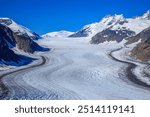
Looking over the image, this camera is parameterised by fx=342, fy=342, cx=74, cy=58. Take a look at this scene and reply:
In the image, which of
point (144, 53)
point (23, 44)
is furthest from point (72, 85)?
point (23, 44)

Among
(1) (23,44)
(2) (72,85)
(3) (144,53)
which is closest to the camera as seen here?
(2) (72,85)

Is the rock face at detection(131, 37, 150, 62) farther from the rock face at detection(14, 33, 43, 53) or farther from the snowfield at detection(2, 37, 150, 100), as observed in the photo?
the rock face at detection(14, 33, 43, 53)

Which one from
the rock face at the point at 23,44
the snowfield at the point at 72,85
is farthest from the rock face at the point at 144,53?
the rock face at the point at 23,44

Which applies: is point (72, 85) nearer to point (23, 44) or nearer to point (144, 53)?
point (144, 53)

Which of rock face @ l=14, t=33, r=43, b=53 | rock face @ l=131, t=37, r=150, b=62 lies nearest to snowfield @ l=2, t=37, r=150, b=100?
rock face @ l=131, t=37, r=150, b=62

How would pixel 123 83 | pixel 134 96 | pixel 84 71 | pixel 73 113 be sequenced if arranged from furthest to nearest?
pixel 84 71 → pixel 123 83 → pixel 134 96 → pixel 73 113

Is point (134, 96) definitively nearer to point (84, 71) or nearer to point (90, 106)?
point (90, 106)

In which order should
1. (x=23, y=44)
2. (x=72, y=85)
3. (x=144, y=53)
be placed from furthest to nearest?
(x=23, y=44)
(x=144, y=53)
(x=72, y=85)

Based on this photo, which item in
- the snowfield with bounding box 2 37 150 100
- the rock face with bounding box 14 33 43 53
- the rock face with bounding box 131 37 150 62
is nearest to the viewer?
the snowfield with bounding box 2 37 150 100

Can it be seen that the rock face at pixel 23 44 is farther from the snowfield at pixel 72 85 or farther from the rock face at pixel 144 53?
the snowfield at pixel 72 85

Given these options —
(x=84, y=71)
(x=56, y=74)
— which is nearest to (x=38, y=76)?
(x=56, y=74)

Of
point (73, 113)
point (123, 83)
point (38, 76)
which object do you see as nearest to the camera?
point (73, 113)
